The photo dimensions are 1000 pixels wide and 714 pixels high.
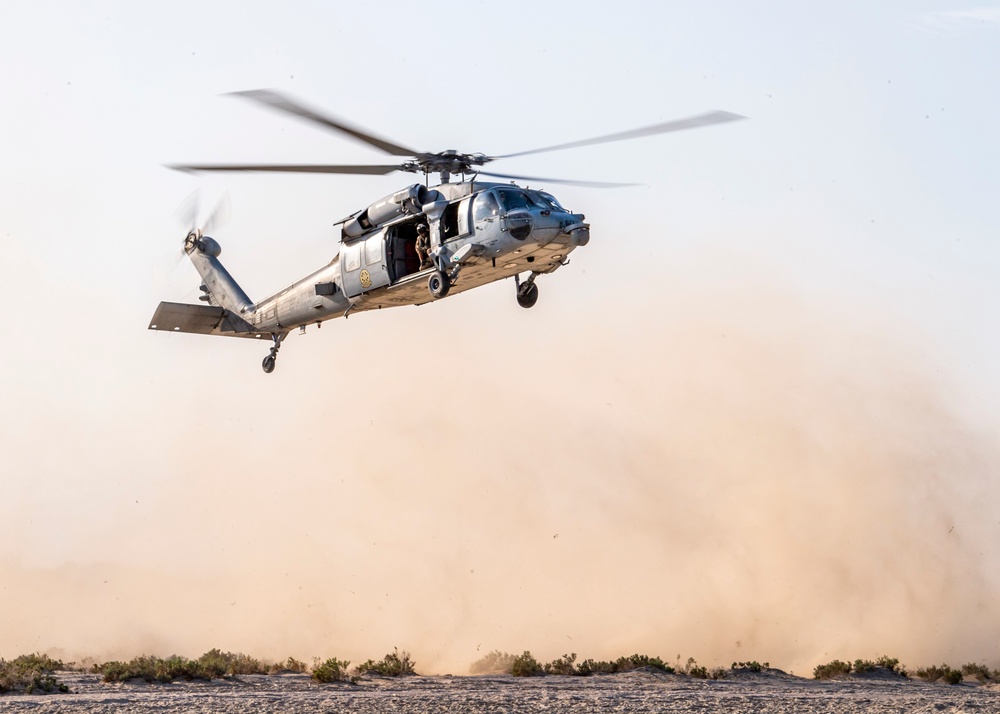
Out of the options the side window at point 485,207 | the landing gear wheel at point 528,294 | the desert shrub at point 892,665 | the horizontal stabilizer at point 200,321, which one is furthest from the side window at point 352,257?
the desert shrub at point 892,665

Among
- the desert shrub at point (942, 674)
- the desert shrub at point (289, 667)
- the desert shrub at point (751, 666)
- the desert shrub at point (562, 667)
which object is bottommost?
the desert shrub at point (942, 674)

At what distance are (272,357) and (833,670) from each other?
12103 millimetres

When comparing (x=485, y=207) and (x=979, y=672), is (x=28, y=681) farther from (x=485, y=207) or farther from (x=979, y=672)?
(x=979, y=672)

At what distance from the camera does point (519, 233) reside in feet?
60.0

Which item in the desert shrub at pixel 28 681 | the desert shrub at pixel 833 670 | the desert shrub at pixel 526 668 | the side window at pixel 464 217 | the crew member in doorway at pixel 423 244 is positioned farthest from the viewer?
the desert shrub at pixel 833 670

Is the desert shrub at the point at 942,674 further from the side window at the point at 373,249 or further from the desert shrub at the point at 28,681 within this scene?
the desert shrub at the point at 28,681

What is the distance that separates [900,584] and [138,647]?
16423mm

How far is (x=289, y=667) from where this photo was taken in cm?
2230

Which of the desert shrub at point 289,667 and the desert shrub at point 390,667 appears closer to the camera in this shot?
the desert shrub at point 390,667

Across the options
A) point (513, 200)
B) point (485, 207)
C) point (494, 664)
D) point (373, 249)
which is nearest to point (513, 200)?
point (513, 200)

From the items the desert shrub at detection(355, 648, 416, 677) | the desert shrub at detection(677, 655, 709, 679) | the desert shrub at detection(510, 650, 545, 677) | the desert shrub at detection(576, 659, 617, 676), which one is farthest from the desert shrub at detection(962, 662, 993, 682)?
the desert shrub at detection(355, 648, 416, 677)

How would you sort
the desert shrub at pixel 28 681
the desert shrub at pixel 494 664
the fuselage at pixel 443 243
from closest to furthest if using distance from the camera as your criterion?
the desert shrub at pixel 28 681 < the fuselage at pixel 443 243 < the desert shrub at pixel 494 664

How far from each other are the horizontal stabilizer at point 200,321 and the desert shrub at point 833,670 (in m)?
12.3

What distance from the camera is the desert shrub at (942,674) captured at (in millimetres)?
21844
